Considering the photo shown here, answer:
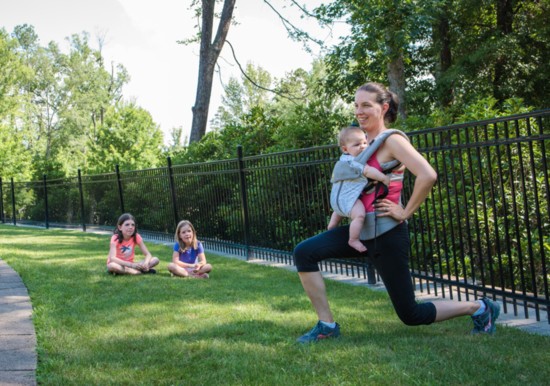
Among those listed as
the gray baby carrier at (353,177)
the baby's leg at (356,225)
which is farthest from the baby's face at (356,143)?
the baby's leg at (356,225)

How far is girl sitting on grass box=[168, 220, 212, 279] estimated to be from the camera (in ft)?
26.9

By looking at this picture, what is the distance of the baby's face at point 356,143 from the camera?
4.48 m

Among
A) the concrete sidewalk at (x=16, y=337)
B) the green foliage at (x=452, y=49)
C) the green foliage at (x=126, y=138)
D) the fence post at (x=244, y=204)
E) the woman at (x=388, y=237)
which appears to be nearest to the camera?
the concrete sidewalk at (x=16, y=337)

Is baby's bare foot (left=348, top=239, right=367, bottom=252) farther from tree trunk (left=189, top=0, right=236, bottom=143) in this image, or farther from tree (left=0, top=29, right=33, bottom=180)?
tree (left=0, top=29, right=33, bottom=180)

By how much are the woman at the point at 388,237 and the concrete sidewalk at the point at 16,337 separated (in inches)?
75.8

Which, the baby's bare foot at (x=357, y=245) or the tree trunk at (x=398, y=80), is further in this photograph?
the tree trunk at (x=398, y=80)

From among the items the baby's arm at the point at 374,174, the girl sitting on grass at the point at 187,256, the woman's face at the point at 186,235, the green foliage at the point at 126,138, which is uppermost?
the green foliage at the point at 126,138

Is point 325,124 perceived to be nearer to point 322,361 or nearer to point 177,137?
point 322,361

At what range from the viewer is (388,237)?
4.23 m

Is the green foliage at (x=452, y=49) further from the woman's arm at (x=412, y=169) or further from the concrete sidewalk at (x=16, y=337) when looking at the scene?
the woman's arm at (x=412, y=169)

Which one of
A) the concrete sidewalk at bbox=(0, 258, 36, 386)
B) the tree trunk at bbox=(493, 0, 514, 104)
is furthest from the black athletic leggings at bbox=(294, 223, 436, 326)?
the tree trunk at bbox=(493, 0, 514, 104)

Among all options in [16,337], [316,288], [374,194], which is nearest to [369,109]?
[374,194]

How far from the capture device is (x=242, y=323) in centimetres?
530

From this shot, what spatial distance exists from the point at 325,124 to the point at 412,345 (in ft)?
24.1
